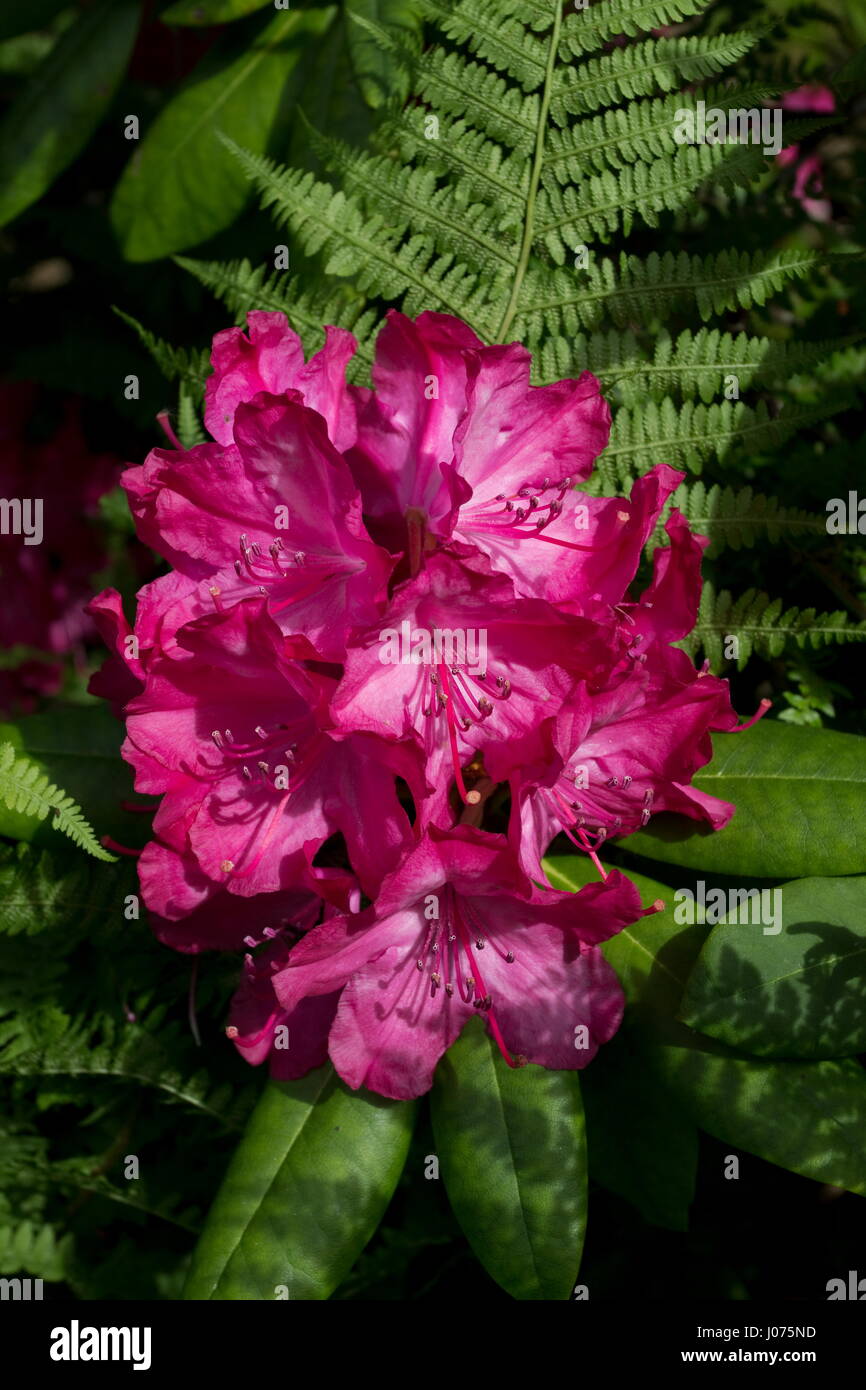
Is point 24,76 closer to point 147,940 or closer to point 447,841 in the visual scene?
point 147,940

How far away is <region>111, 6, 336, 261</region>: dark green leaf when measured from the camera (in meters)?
1.86

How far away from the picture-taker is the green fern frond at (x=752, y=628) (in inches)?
55.5

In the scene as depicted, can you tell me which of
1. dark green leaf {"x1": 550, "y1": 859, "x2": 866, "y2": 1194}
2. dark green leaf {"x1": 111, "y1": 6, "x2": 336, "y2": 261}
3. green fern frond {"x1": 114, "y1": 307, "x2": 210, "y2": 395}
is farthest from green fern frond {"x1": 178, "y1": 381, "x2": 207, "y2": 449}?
dark green leaf {"x1": 550, "y1": 859, "x2": 866, "y2": 1194}

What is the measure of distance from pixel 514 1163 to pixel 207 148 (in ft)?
4.98

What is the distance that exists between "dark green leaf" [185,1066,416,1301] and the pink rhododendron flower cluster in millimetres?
56

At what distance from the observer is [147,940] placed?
1.55m

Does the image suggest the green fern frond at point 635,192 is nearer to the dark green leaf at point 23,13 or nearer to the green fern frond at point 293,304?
the green fern frond at point 293,304

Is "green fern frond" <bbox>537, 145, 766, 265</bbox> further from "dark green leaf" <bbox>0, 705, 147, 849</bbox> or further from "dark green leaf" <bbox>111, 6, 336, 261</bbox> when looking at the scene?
"dark green leaf" <bbox>0, 705, 147, 849</bbox>

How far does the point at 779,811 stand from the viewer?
132 centimetres

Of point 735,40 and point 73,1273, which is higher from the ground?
point 735,40

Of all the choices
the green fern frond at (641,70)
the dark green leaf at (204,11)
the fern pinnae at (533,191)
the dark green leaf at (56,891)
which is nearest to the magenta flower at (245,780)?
the dark green leaf at (56,891)

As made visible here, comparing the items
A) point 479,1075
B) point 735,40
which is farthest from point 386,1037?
point 735,40
